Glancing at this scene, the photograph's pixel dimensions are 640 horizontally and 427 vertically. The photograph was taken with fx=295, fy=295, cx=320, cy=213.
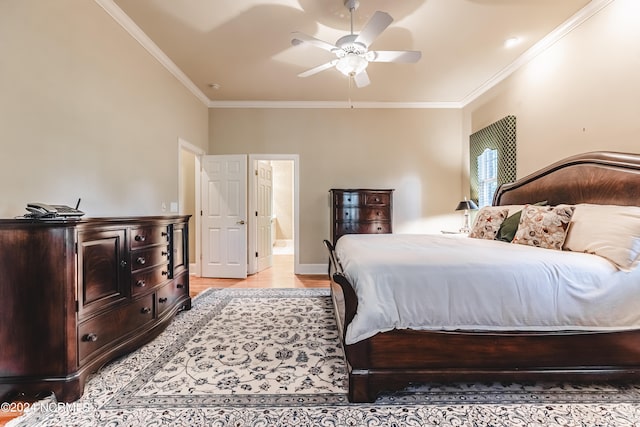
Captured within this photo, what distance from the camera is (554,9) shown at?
2746 millimetres

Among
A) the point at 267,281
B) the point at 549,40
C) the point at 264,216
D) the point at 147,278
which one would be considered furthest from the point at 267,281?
the point at 549,40

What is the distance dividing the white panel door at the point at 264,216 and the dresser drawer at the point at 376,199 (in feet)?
6.47

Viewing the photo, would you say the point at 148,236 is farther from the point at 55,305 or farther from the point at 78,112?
the point at 78,112

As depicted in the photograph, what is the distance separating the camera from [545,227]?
2.34 metres

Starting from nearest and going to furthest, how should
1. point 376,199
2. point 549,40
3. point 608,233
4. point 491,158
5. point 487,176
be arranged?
point 608,233 < point 549,40 < point 491,158 < point 487,176 < point 376,199

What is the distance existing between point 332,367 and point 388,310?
2.37 feet

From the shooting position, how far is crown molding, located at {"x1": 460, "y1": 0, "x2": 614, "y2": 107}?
2.63 meters

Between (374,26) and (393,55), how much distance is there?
531 mm

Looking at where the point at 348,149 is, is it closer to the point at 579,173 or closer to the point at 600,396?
the point at 579,173

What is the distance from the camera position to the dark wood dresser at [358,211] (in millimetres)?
4605

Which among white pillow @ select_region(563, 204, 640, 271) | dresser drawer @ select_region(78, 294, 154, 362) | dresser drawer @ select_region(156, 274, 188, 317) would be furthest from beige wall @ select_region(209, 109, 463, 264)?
dresser drawer @ select_region(78, 294, 154, 362)

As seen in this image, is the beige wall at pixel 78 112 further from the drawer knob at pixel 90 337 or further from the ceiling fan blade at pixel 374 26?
the ceiling fan blade at pixel 374 26

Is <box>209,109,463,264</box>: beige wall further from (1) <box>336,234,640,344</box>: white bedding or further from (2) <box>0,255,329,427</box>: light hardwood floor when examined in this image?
(1) <box>336,234,640,344</box>: white bedding

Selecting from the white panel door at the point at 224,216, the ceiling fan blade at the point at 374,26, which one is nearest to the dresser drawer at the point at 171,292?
the white panel door at the point at 224,216
